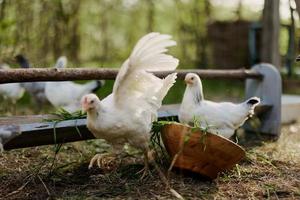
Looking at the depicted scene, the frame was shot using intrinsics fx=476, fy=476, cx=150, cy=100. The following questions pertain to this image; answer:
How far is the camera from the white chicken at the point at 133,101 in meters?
2.89

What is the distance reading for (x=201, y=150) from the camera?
116 inches

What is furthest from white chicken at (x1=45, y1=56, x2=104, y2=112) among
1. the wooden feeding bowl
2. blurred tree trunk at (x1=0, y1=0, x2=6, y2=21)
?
blurred tree trunk at (x1=0, y1=0, x2=6, y2=21)

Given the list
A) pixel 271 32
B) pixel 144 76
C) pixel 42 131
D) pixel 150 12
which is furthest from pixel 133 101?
pixel 150 12

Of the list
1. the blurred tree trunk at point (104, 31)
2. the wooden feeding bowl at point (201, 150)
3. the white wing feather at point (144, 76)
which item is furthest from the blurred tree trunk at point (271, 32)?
the blurred tree trunk at point (104, 31)

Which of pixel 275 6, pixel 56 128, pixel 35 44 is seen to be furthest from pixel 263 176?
pixel 35 44

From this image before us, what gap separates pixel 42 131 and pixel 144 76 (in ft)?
2.63

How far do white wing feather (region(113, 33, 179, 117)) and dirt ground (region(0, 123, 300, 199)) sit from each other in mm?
505

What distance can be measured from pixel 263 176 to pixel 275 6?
3.00 meters

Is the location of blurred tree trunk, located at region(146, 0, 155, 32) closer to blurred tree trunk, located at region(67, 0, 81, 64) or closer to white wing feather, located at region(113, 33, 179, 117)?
blurred tree trunk, located at region(67, 0, 81, 64)

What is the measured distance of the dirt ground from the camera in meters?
2.94

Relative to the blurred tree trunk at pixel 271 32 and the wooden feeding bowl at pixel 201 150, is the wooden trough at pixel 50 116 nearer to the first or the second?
the wooden feeding bowl at pixel 201 150

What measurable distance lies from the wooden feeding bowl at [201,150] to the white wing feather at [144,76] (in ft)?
0.86

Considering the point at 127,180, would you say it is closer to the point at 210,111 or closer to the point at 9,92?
the point at 210,111

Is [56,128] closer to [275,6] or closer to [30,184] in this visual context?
[30,184]
